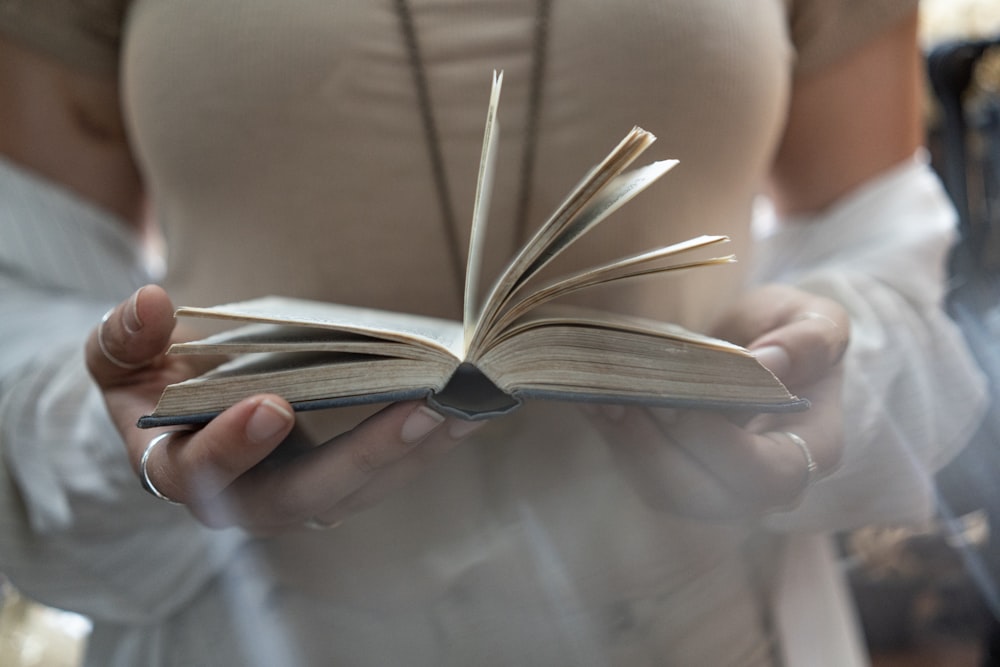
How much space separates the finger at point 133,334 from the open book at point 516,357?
47 mm

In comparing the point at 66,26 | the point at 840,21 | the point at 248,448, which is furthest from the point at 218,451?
the point at 840,21

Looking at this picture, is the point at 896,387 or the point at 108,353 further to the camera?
the point at 896,387

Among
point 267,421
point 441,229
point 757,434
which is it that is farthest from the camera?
point 441,229

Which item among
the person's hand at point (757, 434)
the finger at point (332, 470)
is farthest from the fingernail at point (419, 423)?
the person's hand at point (757, 434)

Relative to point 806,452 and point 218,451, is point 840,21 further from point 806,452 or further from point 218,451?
point 218,451

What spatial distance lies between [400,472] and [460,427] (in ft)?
0.24

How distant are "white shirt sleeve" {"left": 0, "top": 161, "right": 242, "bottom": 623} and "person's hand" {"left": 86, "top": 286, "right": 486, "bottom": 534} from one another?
0.12m

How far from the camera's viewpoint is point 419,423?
13.3 inches

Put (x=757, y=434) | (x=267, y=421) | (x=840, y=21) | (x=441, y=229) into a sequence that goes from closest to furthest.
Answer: (x=267, y=421) → (x=757, y=434) → (x=441, y=229) → (x=840, y=21)

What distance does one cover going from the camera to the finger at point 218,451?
32 centimetres

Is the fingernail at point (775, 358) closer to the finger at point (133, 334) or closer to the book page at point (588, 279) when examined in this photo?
the book page at point (588, 279)

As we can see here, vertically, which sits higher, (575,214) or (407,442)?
(575,214)

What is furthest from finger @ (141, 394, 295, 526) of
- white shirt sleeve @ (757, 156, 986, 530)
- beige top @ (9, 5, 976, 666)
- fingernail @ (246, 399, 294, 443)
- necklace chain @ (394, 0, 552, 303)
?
white shirt sleeve @ (757, 156, 986, 530)

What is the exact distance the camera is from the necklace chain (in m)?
0.49
